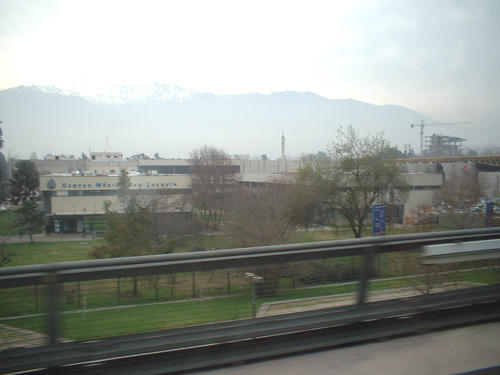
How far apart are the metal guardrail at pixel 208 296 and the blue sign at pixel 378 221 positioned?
5929 mm

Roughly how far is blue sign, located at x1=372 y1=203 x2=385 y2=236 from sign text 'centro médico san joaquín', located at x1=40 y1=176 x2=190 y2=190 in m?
5.65

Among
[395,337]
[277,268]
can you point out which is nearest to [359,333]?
[395,337]

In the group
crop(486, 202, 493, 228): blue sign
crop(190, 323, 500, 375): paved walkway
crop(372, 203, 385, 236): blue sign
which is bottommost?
crop(190, 323, 500, 375): paved walkway

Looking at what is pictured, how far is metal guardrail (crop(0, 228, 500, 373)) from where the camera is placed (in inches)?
120

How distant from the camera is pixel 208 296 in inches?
142

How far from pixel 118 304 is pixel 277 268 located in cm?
156

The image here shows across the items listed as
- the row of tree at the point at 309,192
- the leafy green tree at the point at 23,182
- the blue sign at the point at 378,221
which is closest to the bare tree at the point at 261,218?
the row of tree at the point at 309,192

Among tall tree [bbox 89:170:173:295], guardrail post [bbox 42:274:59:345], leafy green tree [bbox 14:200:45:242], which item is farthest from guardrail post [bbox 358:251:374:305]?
leafy green tree [bbox 14:200:45:242]

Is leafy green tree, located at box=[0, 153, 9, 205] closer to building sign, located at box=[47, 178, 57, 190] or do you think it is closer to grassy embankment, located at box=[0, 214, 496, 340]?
building sign, located at box=[47, 178, 57, 190]

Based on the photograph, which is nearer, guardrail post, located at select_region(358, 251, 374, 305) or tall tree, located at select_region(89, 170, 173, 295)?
guardrail post, located at select_region(358, 251, 374, 305)

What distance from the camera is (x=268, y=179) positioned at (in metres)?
16.3

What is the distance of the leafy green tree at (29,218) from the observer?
6.41 metres

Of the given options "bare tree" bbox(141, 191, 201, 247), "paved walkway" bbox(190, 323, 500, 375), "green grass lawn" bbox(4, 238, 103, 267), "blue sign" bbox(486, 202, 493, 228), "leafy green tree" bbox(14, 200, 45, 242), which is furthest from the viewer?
"blue sign" bbox(486, 202, 493, 228)

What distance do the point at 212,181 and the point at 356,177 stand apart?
551cm
